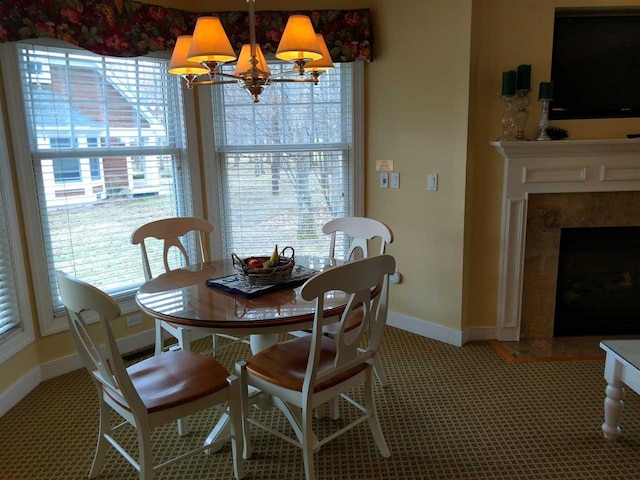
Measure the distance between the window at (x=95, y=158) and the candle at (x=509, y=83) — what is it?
7.24ft

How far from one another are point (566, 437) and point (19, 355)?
9.91 feet

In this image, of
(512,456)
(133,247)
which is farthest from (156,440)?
(512,456)

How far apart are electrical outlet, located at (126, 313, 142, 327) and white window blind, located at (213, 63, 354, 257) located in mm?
796

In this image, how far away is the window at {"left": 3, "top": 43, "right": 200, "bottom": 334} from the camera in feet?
9.25

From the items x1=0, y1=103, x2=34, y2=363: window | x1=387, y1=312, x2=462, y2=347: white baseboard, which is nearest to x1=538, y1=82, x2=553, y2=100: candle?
x1=387, y1=312, x2=462, y2=347: white baseboard

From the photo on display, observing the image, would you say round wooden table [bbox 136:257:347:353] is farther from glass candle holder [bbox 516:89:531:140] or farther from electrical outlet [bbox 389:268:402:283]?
glass candle holder [bbox 516:89:531:140]

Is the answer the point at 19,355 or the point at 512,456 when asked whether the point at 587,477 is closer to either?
the point at 512,456

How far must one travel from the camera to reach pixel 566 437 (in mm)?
2312

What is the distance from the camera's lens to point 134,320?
11.1ft

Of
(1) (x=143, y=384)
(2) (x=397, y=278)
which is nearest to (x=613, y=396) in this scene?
(2) (x=397, y=278)

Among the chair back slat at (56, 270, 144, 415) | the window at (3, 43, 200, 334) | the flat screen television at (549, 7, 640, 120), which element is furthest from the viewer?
the flat screen television at (549, 7, 640, 120)

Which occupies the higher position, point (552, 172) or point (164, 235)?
point (552, 172)

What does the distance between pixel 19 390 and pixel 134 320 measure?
0.81 m

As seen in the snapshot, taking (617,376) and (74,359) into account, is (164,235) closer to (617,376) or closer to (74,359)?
(74,359)
